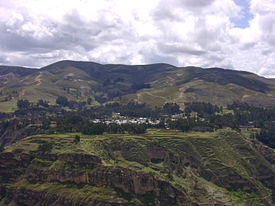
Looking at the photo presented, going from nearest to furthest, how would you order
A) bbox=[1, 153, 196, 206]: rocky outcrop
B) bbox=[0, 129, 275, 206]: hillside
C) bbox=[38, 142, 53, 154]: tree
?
1. bbox=[1, 153, 196, 206]: rocky outcrop
2. bbox=[0, 129, 275, 206]: hillside
3. bbox=[38, 142, 53, 154]: tree

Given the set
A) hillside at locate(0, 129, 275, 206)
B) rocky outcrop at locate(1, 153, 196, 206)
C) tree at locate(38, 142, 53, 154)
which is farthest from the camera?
tree at locate(38, 142, 53, 154)

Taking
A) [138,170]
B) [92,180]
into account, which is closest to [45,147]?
[92,180]

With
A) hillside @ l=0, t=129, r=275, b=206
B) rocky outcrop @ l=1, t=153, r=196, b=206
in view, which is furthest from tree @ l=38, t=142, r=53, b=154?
rocky outcrop @ l=1, t=153, r=196, b=206

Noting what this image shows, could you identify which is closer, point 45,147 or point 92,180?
point 92,180

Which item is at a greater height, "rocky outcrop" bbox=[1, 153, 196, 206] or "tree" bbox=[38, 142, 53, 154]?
"tree" bbox=[38, 142, 53, 154]

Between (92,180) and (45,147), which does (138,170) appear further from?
(45,147)

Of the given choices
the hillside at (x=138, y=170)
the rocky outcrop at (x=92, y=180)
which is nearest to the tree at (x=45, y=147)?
the hillside at (x=138, y=170)

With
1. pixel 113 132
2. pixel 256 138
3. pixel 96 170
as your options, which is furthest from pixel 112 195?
pixel 256 138

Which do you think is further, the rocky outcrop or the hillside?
the hillside

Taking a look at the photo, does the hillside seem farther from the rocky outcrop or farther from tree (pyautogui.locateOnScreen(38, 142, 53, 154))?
tree (pyautogui.locateOnScreen(38, 142, 53, 154))
